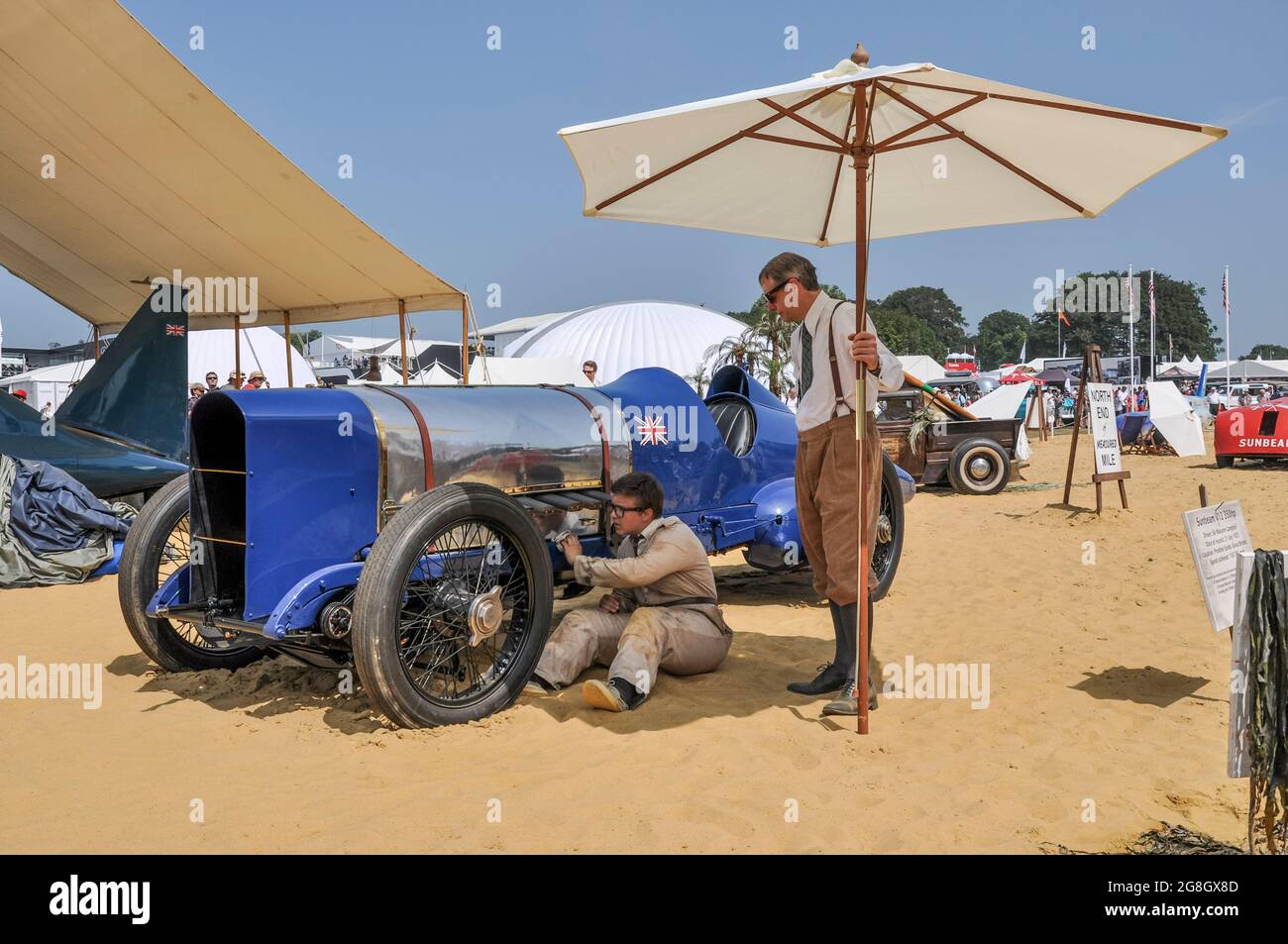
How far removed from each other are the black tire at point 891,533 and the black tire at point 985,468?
277 inches

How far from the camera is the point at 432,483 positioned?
4.00 m

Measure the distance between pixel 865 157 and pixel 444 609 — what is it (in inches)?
103

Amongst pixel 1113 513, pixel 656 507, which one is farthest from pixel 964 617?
pixel 1113 513

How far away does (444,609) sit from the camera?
369cm

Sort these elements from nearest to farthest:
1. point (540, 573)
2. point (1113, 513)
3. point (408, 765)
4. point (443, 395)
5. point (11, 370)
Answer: point (408, 765) → point (540, 573) → point (443, 395) → point (1113, 513) → point (11, 370)

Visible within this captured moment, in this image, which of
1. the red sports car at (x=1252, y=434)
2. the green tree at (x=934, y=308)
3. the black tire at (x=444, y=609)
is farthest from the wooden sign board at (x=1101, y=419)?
the green tree at (x=934, y=308)

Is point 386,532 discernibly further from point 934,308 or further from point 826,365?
point 934,308

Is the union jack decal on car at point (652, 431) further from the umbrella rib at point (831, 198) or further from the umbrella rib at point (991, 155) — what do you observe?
the umbrella rib at point (991, 155)

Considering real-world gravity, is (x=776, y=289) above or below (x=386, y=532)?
above

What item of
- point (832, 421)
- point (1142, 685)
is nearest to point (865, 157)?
point (832, 421)

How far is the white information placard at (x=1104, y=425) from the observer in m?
9.55

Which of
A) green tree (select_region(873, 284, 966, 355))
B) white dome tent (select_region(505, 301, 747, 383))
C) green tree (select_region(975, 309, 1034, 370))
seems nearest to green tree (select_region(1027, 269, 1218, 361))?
green tree (select_region(975, 309, 1034, 370))

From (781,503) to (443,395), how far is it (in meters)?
2.33
